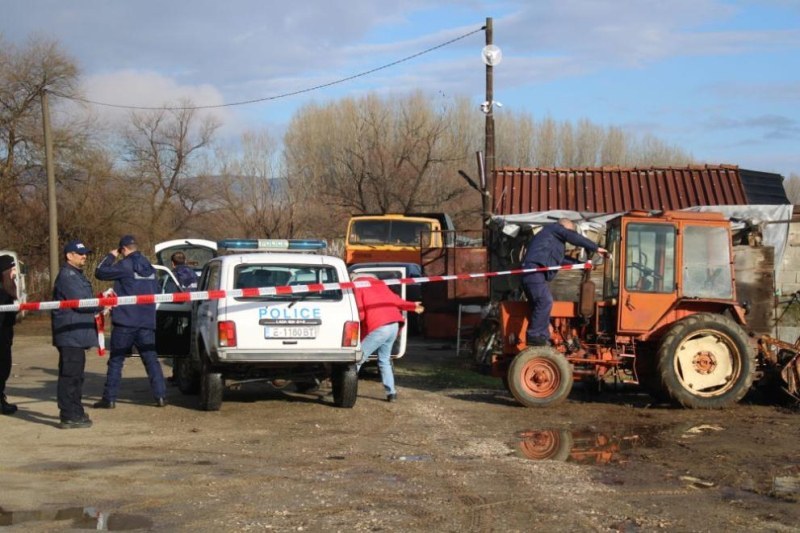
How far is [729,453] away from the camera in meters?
8.91

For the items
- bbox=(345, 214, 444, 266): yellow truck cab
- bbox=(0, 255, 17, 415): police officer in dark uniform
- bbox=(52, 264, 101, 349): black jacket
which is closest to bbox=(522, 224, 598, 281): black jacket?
bbox=(52, 264, 101, 349): black jacket

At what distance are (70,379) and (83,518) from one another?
12.2 ft

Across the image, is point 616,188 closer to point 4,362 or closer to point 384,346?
point 384,346

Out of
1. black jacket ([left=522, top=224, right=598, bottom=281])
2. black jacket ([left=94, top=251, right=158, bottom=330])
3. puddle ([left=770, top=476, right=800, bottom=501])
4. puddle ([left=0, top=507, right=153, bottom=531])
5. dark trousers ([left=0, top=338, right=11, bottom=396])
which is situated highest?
black jacket ([left=522, top=224, right=598, bottom=281])

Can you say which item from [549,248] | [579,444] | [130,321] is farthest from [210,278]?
[579,444]

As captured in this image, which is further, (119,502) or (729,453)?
(729,453)

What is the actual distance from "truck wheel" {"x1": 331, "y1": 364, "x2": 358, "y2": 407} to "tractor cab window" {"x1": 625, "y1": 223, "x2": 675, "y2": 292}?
3412 millimetres

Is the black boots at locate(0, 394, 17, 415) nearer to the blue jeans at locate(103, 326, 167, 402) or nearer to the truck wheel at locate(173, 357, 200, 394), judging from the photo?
the blue jeans at locate(103, 326, 167, 402)

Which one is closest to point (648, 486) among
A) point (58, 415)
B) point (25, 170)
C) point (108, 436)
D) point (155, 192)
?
point (108, 436)

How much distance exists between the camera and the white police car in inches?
425

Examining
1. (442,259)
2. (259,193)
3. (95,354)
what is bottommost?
(95,354)

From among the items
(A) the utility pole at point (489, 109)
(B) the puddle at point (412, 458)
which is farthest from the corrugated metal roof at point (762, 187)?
(B) the puddle at point (412, 458)

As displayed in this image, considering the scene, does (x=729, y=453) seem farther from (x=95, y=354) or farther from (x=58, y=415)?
(x=95, y=354)

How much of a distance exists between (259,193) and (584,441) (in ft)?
126
